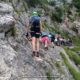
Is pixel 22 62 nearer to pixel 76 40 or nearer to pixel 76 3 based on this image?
pixel 76 40

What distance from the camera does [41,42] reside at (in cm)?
2481

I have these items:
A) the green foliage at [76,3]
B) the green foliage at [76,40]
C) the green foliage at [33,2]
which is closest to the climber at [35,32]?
the green foliage at [33,2]

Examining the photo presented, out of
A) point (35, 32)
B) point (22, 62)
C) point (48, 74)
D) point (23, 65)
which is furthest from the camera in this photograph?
point (48, 74)

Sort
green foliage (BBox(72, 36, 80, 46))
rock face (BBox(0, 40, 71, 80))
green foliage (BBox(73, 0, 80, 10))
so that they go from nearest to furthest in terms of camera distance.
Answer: rock face (BBox(0, 40, 71, 80)) → green foliage (BBox(72, 36, 80, 46)) → green foliage (BBox(73, 0, 80, 10))

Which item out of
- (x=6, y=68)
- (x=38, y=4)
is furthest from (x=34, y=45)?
(x=38, y=4)

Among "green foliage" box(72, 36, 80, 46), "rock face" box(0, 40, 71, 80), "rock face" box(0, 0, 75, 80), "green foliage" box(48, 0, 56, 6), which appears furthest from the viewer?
"green foliage" box(48, 0, 56, 6)

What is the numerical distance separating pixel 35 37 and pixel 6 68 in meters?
3.85

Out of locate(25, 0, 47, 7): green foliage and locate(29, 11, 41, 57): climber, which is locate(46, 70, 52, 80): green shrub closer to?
locate(29, 11, 41, 57): climber

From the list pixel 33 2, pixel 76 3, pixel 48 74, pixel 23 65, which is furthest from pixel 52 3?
pixel 23 65

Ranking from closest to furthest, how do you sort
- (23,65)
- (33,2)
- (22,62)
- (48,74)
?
1. (23,65)
2. (22,62)
3. (48,74)
4. (33,2)

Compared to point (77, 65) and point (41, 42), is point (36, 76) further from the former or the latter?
point (77, 65)

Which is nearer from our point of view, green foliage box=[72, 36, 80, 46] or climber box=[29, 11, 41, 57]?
climber box=[29, 11, 41, 57]

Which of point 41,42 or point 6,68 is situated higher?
point 6,68

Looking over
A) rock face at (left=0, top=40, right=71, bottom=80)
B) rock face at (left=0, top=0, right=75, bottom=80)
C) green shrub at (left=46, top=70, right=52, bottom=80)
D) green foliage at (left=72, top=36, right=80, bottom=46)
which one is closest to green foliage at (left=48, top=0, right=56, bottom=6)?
green foliage at (left=72, top=36, right=80, bottom=46)
